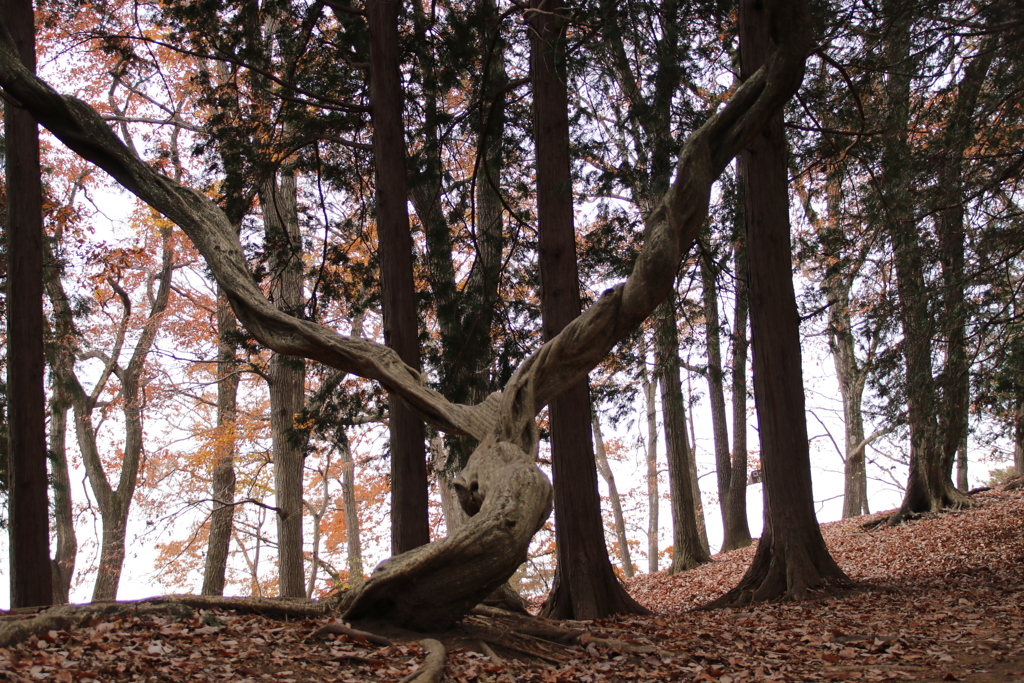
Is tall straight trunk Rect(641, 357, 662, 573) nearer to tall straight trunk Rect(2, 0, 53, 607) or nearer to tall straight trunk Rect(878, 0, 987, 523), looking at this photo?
tall straight trunk Rect(878, 0, 987, 523)

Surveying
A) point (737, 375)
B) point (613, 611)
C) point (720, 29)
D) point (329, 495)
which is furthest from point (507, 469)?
point (329, 495)

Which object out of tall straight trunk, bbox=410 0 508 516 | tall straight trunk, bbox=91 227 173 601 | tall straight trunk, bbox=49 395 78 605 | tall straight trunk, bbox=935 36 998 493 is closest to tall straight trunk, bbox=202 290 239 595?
tall straight trunk, bbox=91 227 173 601

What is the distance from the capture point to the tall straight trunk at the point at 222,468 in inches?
→ 576

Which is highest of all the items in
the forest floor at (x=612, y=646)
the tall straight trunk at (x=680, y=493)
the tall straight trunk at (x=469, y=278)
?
the tall straight trunk at (x=469, y=278)

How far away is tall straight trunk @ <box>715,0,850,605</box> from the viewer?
7426 millimetres

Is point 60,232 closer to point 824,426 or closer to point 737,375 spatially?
point 737,375

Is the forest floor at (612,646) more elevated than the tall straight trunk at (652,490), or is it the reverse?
the tall straight trunk at (652,490)

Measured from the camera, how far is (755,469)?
18.7 m

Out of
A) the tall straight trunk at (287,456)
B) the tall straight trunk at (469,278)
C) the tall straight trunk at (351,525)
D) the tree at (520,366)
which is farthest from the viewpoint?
the tall straight trunk at (351,525)

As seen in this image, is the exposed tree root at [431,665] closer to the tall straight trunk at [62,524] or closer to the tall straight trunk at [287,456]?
the tall straight trunk at [287,456]

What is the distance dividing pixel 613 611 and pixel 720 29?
21.5ft

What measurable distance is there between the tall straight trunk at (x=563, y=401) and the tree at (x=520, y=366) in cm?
240

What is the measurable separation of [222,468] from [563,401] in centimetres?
1038

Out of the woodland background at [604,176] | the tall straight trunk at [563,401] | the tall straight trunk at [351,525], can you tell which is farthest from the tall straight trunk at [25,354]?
the tall straight trunk at [351,525]
